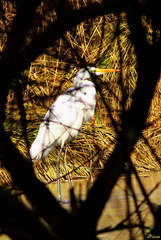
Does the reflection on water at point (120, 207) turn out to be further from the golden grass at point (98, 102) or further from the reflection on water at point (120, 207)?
the golden grass at point (98, 102)

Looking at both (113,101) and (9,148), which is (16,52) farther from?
(113,101)

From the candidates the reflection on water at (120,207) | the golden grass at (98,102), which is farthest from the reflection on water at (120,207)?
the golden grass at (98,102)

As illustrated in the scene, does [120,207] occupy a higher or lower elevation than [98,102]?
lower

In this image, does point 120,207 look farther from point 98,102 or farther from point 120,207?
point 98,102

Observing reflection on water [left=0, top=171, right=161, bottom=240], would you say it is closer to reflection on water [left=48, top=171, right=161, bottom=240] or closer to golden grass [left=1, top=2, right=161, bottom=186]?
reflection on water [left=48, top=171, right=161, bottom=240]

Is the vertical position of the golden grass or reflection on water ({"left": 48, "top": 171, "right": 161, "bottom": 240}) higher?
the golden grass

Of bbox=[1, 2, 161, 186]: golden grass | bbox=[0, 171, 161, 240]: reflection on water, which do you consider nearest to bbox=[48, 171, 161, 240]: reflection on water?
bbox=[0, 171, 161, 240]: reflection on water

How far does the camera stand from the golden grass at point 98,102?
3.61 metres

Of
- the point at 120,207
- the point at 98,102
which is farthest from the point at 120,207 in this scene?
the point at 98,102

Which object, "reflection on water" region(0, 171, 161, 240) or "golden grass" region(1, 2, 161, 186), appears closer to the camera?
"reflection on water" region(0, 171, 161, 240)

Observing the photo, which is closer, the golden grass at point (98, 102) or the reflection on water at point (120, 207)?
the reflection on water at point (120, 207)

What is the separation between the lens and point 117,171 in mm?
884

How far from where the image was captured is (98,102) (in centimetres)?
392

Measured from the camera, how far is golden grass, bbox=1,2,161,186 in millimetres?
3609
